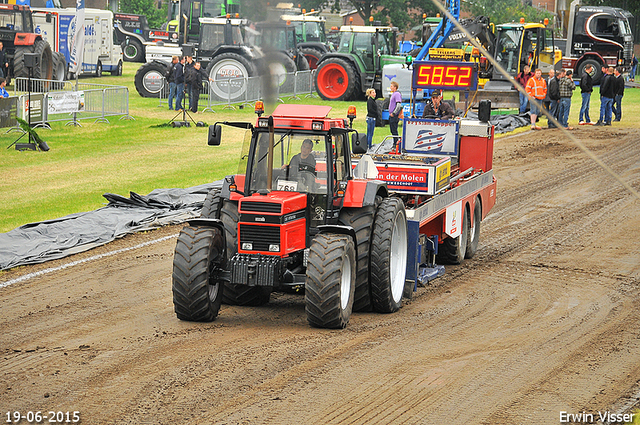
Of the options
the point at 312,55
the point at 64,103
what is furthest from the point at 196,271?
the point at 312,55

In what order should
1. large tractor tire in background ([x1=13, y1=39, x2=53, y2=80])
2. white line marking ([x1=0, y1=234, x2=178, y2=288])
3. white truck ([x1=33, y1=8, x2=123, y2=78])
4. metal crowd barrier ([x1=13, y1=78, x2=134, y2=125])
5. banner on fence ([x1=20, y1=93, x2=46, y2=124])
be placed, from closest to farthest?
white line marking ([x1=0, y1=234, x2=178, y2=288])
banner on fence ([x1=20, y1=93, x2=46, y2=124])
metal crowd barrier ([x1=13, y1=78, x2=134, y2=125])
large tractor tire in background ([x1=13, y1=39, x2=53, y2=80])
white truck ([x1=33, y1=8, x2=123, y2=78])

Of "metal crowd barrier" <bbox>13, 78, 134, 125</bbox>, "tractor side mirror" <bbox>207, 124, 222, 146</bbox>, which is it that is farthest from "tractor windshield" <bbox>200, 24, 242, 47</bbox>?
"tractor side mirror" <bbox>207, 124, 222, 146</bbox>

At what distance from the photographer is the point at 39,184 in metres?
16.5

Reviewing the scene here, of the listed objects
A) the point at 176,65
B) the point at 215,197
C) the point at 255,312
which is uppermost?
the point at 176,65

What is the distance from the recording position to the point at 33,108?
2277cm

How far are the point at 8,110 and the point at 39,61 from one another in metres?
9.20

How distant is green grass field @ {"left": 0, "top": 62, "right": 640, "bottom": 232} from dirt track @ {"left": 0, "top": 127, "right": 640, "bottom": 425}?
329cm

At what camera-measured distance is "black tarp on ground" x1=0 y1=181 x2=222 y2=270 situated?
11695mm

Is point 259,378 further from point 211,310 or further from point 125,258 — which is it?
point 125,258

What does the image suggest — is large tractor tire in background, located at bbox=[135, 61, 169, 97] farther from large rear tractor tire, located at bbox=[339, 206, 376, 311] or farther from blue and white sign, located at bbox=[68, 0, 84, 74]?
large rear tractor tire, located at bbox=[339, 206, 376, 311]

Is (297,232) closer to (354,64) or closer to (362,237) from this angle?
(362,237)

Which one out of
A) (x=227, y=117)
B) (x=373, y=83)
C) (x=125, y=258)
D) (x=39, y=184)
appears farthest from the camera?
(x=373, y=83)

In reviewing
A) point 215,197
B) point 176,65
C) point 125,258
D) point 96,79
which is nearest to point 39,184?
point 125,258

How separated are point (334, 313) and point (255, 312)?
1367mm
